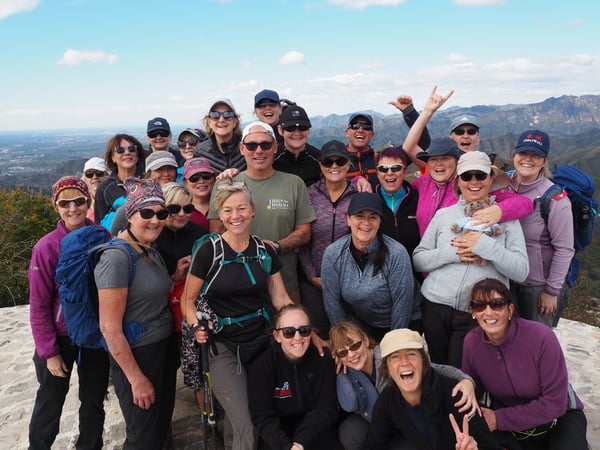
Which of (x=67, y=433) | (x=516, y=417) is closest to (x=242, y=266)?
(x=516, y=417)

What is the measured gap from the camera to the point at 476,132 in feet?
20.4

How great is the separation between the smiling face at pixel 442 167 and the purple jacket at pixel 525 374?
5.78 feet

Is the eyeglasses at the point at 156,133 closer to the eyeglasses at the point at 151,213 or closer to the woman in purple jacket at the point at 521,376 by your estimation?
the eyeglasses at the point at 151,213

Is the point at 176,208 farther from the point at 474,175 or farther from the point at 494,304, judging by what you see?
the point at 494,304

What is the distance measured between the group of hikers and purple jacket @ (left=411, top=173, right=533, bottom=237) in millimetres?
21

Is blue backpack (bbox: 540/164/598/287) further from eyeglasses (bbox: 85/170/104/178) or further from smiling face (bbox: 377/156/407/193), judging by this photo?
eyeglasses (bbox: 85/170/104/178)

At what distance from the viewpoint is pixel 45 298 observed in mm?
3967

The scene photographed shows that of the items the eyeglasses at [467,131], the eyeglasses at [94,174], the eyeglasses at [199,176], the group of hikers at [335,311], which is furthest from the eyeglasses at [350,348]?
the eyeglasses at [94,174]

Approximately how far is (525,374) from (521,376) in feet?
0.13

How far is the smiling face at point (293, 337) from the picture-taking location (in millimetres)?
Answer: 3896

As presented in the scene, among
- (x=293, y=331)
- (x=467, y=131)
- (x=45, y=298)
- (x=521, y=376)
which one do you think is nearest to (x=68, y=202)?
(x=45, y=298)

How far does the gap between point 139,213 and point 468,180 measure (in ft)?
10.7

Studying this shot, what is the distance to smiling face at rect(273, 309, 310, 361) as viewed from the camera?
12.8 ft

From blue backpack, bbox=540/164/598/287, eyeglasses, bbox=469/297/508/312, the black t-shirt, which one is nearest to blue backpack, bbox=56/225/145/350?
the black t-shirt
